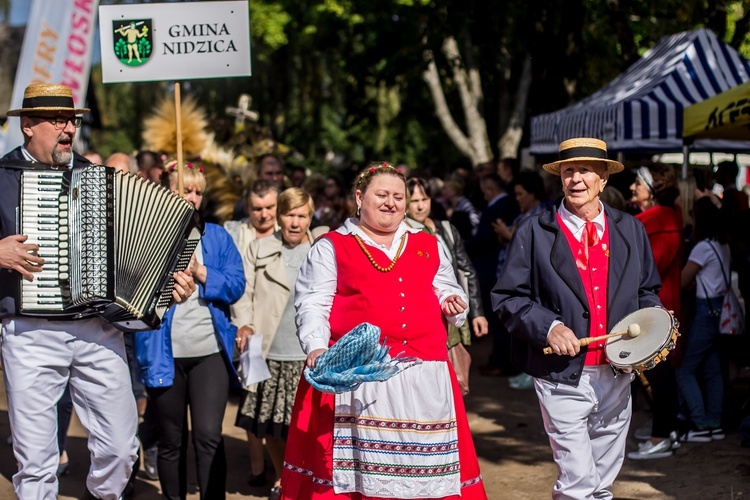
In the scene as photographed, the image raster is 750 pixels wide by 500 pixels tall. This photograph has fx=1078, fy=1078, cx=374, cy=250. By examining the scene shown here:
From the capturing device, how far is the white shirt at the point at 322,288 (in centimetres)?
477

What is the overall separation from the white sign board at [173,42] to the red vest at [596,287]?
114 inches

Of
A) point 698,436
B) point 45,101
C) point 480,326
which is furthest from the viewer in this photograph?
point 698,436

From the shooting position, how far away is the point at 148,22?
703 centimetres

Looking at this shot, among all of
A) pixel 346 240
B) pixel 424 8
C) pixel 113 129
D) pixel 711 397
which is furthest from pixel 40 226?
pixel 113 129

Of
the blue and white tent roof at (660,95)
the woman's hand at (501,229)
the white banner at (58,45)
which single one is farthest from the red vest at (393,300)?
the white banner at (58,45)

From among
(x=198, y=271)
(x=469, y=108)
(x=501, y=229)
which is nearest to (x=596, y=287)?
(x=198, y=271)

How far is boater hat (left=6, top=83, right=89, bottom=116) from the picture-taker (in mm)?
5137

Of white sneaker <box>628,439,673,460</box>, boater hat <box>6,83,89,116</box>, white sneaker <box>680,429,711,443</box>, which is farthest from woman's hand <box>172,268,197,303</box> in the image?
white sneaker <box>680,429,711,443</box>

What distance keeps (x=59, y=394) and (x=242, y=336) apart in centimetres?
131

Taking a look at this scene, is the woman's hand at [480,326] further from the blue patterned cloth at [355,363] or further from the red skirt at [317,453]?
the blue patterned cloth at [355,363]

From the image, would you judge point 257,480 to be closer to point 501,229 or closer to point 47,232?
point 47,232

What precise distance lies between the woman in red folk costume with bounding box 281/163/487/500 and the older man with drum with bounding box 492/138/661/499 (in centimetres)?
35

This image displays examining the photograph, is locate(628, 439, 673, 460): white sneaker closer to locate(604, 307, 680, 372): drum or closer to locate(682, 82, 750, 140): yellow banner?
locate(682, 82, 750, 140): yellow banner

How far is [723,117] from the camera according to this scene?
779 centimetres
